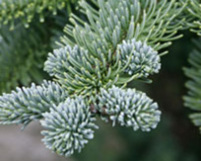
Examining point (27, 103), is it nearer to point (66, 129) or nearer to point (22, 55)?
point (66, 129)

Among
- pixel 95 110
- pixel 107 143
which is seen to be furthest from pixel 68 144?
pixel 107 143

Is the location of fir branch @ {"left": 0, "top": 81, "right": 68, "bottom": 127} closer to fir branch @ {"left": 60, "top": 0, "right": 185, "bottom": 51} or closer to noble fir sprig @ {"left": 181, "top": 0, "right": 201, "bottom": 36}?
fir branch @ {"left": 60, "top": 0, "right": 185, "bottom": 51}

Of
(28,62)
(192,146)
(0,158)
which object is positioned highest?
(0,158)

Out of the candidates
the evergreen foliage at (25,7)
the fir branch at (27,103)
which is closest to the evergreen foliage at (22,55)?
the evergreen foliage at (25,7)

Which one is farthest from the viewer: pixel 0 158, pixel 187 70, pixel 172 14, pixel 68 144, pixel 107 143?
pixel 0 158

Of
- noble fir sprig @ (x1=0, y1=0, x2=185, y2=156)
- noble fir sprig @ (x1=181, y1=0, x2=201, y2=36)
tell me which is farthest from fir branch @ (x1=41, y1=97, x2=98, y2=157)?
noble fir sprig @ (x1=181, y1=0, x2=201, y2=36)

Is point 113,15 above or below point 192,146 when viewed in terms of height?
above

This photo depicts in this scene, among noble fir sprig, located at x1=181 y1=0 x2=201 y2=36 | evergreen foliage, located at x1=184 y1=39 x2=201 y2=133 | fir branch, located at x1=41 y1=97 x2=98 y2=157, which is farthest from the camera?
evergreen foliage, located at x1=184 y1=39 x2=201 y2=133

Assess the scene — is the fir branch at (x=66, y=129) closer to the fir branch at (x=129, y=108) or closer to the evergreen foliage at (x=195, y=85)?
the fir branch at (x=129, y=108)

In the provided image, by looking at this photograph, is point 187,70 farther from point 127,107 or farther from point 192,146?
point 192,146
